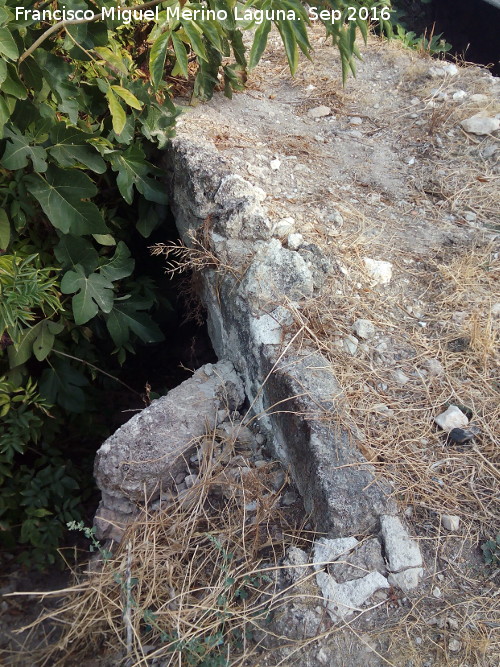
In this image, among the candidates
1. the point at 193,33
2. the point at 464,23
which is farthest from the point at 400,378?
the point at 464,23

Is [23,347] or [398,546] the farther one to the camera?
[23,347]

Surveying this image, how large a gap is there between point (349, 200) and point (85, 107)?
116 centimetres

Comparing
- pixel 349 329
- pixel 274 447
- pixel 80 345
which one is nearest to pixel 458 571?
pixel 274 447

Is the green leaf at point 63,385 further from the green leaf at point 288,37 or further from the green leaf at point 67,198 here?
the green leaf at point 288,37

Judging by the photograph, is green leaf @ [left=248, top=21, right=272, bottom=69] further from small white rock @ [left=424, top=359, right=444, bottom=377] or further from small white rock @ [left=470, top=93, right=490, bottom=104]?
small white rock @ [left=470, top=93, right=490, bottom=104]

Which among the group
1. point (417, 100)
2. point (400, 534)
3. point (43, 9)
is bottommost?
point (400, 534)

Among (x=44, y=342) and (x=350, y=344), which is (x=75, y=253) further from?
(x=350, y=344)

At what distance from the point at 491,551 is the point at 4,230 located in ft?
6.38

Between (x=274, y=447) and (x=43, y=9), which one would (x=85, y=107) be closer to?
(x=43, y=9)

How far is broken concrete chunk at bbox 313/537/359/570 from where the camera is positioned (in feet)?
5.81

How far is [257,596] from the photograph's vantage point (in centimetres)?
179

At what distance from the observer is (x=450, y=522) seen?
182 centimetres

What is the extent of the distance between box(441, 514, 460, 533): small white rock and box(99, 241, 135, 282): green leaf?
1.53m

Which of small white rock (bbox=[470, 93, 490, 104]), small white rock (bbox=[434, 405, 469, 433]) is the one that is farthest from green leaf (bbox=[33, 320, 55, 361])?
small white rock (bbox=[470, 93, 490, 104])
